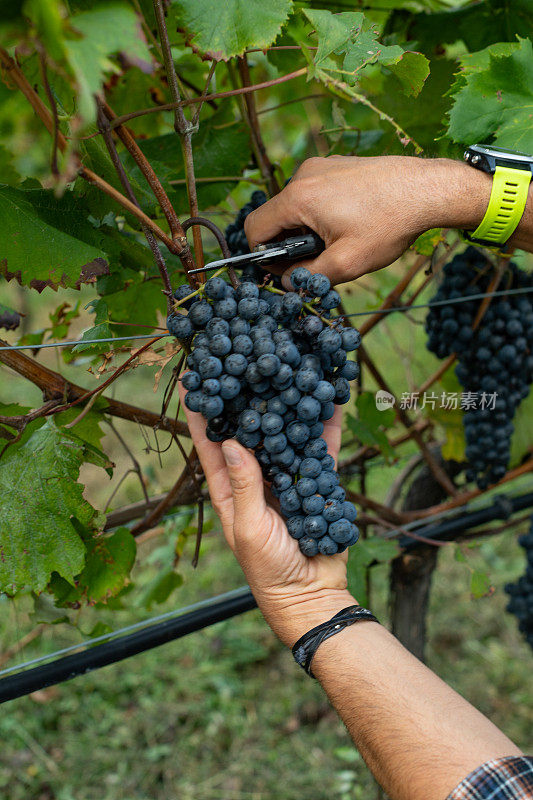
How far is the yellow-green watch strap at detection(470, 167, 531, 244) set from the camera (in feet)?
3.53

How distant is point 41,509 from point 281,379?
50cm

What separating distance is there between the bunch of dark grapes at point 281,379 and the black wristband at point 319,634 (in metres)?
0.12

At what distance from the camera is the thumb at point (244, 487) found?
92 centimetres

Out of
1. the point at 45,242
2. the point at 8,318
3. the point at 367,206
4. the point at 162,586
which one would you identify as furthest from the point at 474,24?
the point at 162,586

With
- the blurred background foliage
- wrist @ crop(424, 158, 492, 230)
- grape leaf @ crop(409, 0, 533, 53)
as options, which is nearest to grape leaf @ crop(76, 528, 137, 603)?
the blurred background foliage

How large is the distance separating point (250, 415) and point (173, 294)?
0.22 meters

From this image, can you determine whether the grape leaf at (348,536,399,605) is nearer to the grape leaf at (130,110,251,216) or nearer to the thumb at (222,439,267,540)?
the thumb at (222,439,267,540)

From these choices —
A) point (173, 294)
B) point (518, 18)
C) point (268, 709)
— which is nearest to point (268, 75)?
point (518, 18)

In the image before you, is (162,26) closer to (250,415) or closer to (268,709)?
(250,415)

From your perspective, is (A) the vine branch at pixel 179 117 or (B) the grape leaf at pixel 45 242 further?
(B) the grape leaf at pixel 45 242

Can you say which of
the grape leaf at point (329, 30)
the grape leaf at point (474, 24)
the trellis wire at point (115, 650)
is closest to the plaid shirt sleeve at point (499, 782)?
the trellis wire at point (115, 650)

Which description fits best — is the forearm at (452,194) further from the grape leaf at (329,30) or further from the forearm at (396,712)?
the forearm at (396,712)

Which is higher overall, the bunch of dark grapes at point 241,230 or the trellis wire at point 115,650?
the bunch of dark grapes at point 241,230

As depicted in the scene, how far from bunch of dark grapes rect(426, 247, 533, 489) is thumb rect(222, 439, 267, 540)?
2.52 feet
